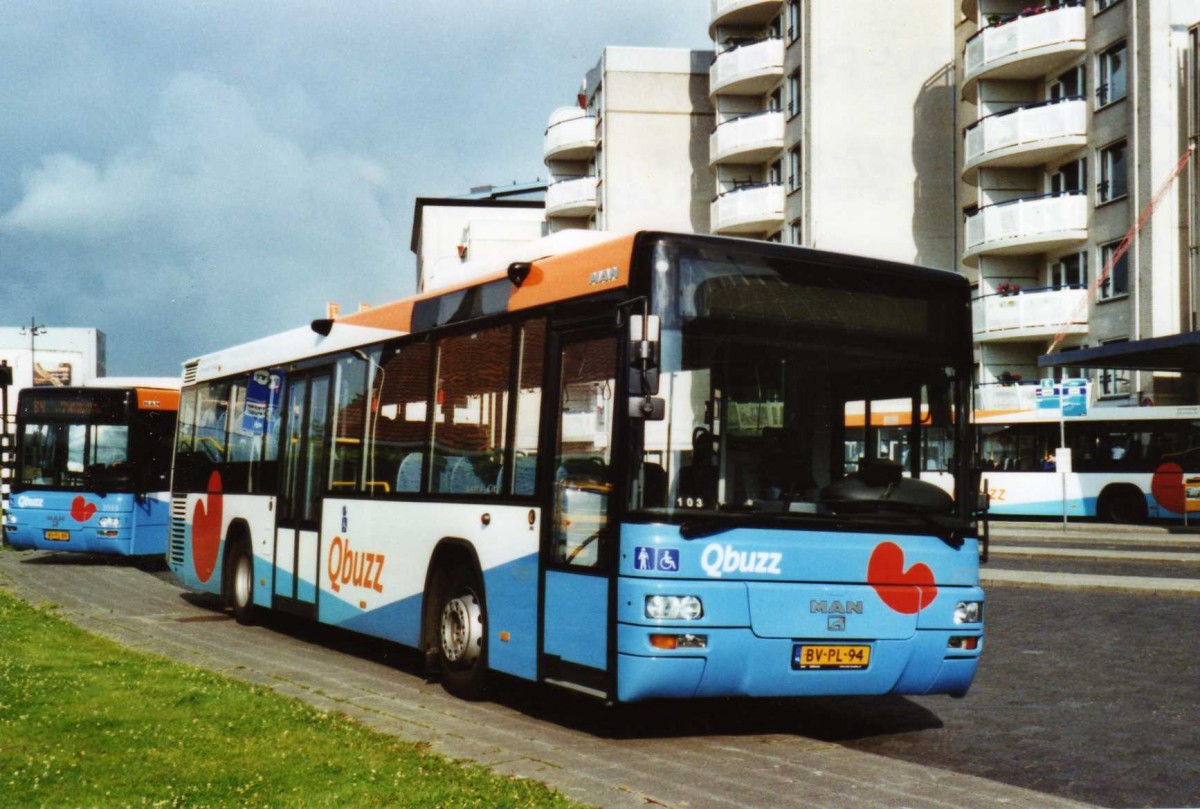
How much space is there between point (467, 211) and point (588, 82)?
41.7 metres

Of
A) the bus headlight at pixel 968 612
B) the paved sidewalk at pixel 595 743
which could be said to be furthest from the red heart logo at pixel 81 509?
the bus headlight at pixel 968 612

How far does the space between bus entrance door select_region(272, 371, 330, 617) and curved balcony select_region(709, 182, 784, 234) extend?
38.6 m

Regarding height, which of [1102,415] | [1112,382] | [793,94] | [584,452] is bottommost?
[584,452]

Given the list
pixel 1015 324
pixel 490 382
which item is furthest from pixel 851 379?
pixel 1015 324

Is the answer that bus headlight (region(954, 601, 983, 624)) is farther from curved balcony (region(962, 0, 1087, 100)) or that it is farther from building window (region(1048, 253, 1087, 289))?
curved balcony (region(962, 0, 1087, 100))

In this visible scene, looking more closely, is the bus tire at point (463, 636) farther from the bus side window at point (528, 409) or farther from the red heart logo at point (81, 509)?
the red heart logo at point (81, 509)

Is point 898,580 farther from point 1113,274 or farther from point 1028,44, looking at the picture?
point 1028,44

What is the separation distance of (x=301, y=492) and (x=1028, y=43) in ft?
108

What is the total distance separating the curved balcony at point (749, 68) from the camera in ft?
169

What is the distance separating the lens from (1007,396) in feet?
139

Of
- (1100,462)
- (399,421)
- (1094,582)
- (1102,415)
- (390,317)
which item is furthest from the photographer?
(1100,462)

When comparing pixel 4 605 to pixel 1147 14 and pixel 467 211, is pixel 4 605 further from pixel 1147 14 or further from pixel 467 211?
pixel 467 211

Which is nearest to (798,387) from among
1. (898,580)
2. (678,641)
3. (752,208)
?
(898,580)

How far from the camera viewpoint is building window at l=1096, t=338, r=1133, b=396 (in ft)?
129
